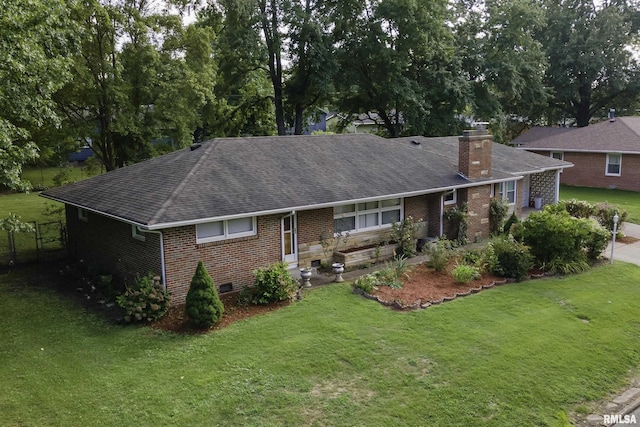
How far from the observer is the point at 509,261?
15898 millimetres

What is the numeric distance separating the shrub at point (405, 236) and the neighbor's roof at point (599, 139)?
71.3 ft

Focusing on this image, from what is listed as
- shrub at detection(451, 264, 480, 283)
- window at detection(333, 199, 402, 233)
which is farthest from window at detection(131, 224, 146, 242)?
shrub at detection(451, 264, 480, 283)

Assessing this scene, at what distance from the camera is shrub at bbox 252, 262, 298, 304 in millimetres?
13750

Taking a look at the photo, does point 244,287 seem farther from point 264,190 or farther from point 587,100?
point 587,100

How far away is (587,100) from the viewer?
48.5m

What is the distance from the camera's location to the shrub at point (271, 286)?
45.1 feet

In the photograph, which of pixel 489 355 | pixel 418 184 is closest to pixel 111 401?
pixel 489 355

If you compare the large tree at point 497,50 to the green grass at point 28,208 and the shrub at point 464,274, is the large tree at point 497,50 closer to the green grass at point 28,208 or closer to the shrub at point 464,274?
the shrub at point 464,274

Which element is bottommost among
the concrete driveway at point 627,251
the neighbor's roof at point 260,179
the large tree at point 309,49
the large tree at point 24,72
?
the concrete driveway at point 627,251

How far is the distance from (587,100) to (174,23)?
132 ft

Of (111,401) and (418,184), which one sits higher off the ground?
(418,184)

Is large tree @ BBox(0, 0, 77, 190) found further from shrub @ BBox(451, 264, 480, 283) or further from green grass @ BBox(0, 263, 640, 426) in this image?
shrub @ BBox(451, 264, 480, 283)

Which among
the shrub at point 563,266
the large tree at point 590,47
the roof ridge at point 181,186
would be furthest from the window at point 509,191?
the large tree at point 590,47

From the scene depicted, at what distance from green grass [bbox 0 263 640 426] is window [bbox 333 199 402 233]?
3536 mm
